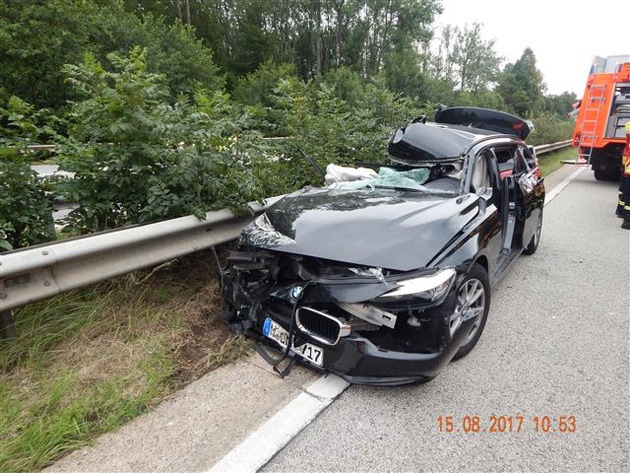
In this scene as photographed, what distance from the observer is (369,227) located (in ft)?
8.54

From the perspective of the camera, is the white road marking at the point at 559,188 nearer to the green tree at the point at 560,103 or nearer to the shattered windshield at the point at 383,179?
the shattered windshield at the point at 383,179

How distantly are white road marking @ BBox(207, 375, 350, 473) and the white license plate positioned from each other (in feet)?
0.63

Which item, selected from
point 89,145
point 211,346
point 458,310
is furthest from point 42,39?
point 458,310

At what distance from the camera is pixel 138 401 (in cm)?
220

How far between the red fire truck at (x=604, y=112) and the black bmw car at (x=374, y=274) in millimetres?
9218

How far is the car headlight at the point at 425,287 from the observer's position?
216cm

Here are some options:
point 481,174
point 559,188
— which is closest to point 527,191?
point 481,174

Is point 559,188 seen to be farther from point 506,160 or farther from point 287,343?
point 287,343

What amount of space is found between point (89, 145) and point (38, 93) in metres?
18.1

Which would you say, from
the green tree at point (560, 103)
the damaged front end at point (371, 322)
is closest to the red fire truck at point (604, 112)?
the damaged front end at point (371, 322)

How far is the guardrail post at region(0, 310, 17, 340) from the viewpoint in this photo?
2400 mm

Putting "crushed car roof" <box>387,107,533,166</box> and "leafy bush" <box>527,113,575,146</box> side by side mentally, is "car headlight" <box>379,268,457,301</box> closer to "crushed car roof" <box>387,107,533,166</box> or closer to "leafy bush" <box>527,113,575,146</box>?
"crushed car roof" <box>387,107,533,166</box>

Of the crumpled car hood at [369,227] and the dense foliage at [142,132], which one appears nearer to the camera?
the crumpled car hood at [369,227]
